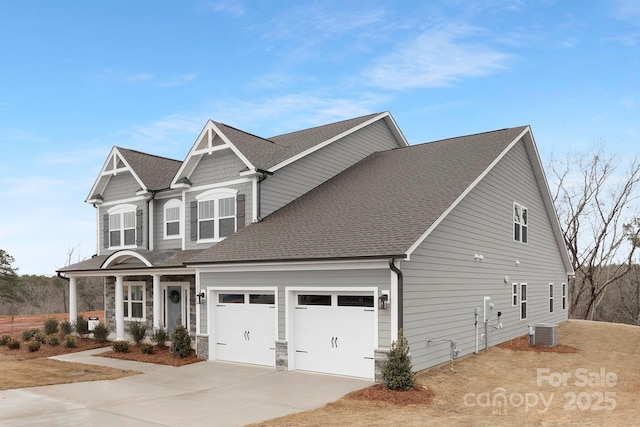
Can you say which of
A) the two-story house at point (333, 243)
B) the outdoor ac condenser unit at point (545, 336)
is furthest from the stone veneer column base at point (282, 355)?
the outdoor ac condenser unit at point (545, 336)

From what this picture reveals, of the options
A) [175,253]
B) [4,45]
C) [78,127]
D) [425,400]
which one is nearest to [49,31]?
[4,45]

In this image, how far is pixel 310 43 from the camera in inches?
796

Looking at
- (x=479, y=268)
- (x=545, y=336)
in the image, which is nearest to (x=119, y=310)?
(x=479, y=268)

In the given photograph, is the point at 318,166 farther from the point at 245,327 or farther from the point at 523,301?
the point at 523,301

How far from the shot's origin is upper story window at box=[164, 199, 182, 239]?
69.8 feet

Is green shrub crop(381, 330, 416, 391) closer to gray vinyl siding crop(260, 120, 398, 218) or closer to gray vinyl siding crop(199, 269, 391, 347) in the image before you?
gray vinyl siding crop(199, 269, 391, 347)

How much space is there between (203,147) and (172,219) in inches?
147

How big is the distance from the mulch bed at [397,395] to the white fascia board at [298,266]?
2.80m

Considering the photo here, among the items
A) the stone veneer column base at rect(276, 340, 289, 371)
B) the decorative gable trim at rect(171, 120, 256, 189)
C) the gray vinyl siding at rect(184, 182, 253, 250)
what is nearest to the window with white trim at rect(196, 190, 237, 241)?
the gray vinyl siding at rect(184, 182, 253, 250)

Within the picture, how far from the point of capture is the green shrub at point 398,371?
1163 cm

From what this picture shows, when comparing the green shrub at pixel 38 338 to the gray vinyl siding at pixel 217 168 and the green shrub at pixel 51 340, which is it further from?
the gray vinyl siding at pixel 217 168

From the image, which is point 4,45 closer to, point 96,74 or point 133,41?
point 96,74

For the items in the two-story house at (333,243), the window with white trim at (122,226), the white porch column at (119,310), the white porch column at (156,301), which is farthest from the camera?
the window with white trim at (122,226)

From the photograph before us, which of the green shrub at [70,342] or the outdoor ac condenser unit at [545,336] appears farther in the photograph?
the green shrub at [70,342]
